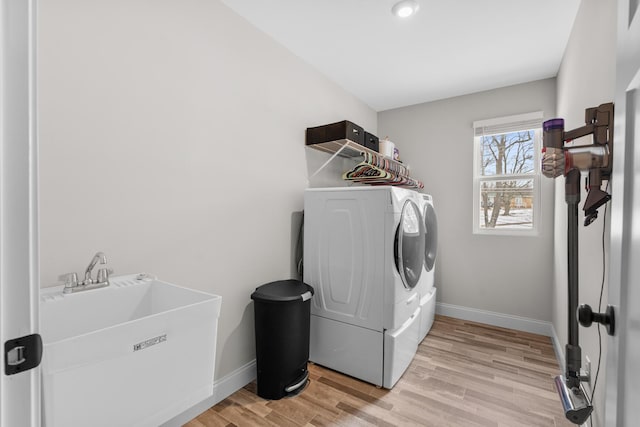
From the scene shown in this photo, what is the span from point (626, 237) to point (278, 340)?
1.76m

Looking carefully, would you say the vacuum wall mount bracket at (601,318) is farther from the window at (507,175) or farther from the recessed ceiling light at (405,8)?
the window at (507,175)

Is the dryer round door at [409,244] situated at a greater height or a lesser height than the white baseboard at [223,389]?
greater

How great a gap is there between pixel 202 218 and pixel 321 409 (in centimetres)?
139

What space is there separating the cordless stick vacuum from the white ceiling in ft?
4.18

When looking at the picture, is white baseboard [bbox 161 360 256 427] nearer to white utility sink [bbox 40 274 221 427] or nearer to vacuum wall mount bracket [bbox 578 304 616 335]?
white utility sink [bbox 40 274 221 427]

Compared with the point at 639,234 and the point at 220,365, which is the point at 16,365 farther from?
the point at 220,365

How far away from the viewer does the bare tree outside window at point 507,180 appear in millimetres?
3055

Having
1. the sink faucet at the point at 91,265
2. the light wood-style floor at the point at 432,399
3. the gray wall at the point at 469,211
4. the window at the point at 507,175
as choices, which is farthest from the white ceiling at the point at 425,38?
the light wood-style floor at the point at 432,399

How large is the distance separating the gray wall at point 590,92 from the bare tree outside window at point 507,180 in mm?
749

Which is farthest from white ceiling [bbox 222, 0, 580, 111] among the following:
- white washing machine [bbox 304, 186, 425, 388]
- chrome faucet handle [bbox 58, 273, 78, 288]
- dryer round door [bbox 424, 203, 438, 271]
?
chrome faucet handle [bbox 58, 273, 78, 288]

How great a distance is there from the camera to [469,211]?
3289 mm

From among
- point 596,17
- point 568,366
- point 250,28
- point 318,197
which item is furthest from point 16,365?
point 596,17

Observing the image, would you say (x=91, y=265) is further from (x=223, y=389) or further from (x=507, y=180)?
(x=507, y=180)

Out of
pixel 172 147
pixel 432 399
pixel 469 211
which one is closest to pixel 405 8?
pixel 172 147
